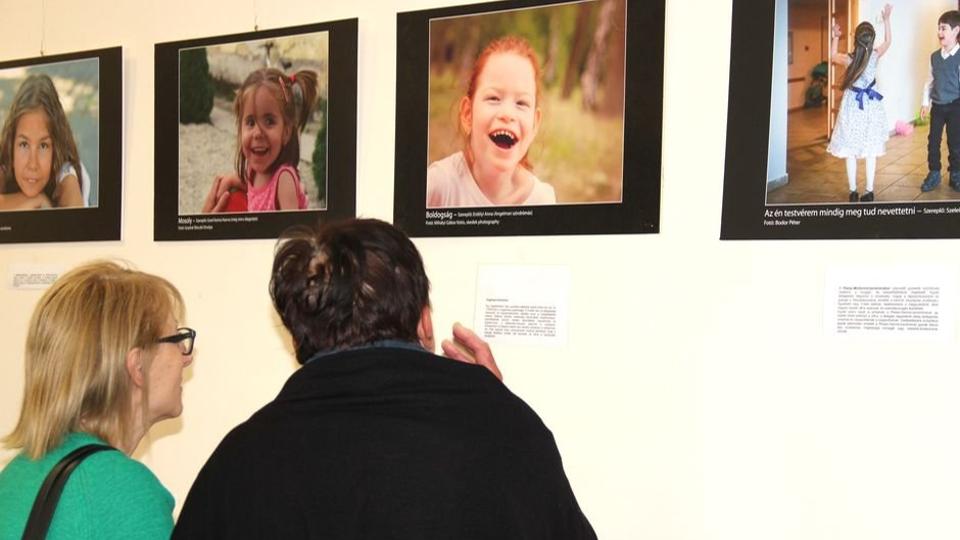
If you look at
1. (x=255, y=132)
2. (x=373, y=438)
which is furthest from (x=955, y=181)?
(x=255, y=132)

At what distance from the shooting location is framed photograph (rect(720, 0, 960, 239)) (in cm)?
165

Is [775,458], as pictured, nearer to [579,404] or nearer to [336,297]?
[579,404]

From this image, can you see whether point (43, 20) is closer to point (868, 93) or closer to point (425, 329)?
point (425, 329)

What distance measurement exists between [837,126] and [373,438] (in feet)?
3.43

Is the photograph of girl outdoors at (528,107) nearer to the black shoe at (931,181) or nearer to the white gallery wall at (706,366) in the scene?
the white gallery wall at (706,366)

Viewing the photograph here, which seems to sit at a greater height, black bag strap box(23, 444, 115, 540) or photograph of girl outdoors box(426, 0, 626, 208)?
photograph of girl outdoors box(426, 0, 626, 208)

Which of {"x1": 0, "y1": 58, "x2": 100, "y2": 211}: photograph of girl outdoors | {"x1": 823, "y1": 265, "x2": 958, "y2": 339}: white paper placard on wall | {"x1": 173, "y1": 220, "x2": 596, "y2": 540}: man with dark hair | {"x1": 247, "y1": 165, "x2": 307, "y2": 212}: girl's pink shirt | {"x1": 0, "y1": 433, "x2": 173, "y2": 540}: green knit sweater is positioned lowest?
{"x1": 0, "y1": 433, "x2": 173, "y2": 540}: green knit sweater

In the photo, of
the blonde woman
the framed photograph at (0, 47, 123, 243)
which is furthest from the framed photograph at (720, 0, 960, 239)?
the framed photograph at (0, 47, 123, 243)

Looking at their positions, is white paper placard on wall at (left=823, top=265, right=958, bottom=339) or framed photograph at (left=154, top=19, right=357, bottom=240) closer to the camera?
white paper placard on wall at (left=823, top=265, right=958, bottom=339)

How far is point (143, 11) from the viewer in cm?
244

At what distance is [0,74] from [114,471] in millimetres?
1680

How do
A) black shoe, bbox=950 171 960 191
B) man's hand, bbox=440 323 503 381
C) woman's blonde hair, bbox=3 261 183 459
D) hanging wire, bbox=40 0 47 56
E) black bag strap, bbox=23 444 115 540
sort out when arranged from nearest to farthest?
1. black bag strap, bbox=23 444 115 540
2. woman's blonde hair, bbox=3 261 183 459
3. black shoe, bbox=950 171 960 191
4. man's hand, bbox=440 323 503 381
5. hanging wire, bbox=40 0 47 56

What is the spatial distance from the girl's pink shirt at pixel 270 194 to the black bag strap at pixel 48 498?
95 cm

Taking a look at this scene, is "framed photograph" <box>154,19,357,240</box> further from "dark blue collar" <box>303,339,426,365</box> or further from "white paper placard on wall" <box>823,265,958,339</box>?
"white paper placard on wall" <box>823,265,958,339</box>
